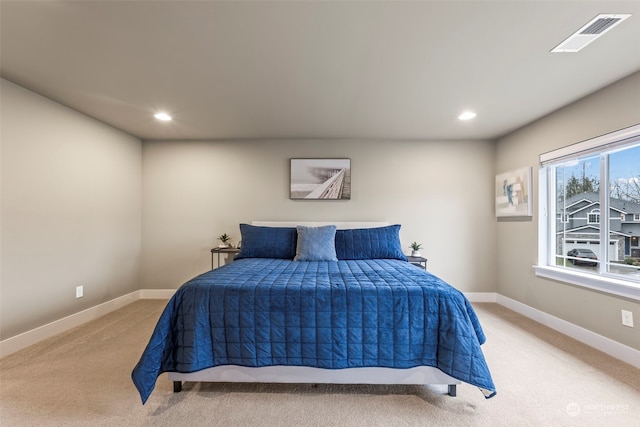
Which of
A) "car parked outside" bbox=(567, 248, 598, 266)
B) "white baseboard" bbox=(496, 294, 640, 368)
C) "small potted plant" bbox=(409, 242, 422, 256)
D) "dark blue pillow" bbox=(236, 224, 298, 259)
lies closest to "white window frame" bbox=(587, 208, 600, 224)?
"car parked outside" bbox=(567, 248, 598, 266)

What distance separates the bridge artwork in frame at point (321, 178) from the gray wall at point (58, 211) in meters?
2.28

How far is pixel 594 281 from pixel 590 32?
202 centimetres

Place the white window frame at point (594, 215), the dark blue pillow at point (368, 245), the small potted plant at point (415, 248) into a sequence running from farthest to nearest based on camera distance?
the small potted plant at point (415, 248)
the dark blue pillow at point (368, 245)
the white window frame at point (594, 215)

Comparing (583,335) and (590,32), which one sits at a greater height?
(590,32)

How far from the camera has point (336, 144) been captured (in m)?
3.87

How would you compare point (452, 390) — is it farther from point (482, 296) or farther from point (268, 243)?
point (482, 296)

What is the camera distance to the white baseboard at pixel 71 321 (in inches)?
89.4

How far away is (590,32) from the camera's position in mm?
1644

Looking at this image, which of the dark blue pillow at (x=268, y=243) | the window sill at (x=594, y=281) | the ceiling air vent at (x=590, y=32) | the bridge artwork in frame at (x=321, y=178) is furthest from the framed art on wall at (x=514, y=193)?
the dark blue pillow at (x=268, y=243)

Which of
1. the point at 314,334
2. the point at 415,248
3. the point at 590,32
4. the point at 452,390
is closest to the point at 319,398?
the point at 314,334

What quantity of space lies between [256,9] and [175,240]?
332cm

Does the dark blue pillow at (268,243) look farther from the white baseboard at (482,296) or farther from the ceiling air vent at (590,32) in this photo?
the ceiling air vent at (590,32)

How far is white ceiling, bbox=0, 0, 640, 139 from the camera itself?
150 centimetres

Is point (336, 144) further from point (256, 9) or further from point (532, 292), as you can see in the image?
point (532, 292)
